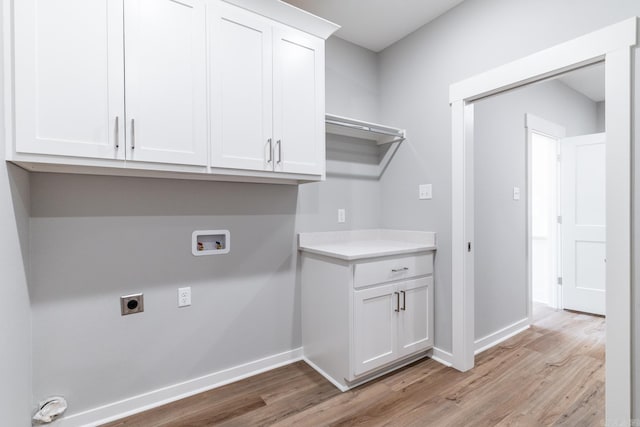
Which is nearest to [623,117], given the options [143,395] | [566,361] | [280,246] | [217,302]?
[566,361]

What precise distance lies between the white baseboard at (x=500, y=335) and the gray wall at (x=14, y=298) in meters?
2.89

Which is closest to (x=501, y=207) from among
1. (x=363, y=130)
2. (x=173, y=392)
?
(x=363, y=130)

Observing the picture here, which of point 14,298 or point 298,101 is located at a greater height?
point 298,101

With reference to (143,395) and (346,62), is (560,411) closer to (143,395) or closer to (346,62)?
(143,395)

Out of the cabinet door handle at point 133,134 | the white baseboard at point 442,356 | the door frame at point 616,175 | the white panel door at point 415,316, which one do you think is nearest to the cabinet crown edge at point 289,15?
the cabinet door handle at point 133,134

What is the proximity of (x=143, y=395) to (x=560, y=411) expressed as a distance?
2.46m

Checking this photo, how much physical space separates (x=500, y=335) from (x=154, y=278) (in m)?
2.88

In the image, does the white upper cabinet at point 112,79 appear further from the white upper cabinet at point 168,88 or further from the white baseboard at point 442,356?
the white baseboard at point 442,356

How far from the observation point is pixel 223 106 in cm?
168

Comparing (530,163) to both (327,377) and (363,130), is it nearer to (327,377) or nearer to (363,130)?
(363,130)

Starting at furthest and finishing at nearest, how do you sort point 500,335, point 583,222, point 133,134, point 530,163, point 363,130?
point 583,222 < point 530,163 < point 500,335 < point 363,130 < point 133,134

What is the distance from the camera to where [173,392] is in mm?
1879

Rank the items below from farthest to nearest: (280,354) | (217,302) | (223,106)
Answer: (280,354) < (217,302) < (223,106)

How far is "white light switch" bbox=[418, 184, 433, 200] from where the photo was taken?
2422mm
